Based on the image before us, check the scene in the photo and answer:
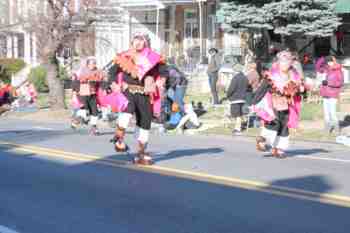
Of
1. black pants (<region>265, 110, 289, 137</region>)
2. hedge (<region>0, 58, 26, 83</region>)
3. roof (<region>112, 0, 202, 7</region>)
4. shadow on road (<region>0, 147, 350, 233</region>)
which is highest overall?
roof (<region>112, 0, 202, 7</region>)

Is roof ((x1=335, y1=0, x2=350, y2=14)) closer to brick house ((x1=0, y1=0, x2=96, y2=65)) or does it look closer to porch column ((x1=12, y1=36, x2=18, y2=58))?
brick house ((x1=0, y1=0, x2=96, y2=65))

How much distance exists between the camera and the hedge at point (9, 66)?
46.1 metres

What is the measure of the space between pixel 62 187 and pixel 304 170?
361 centimetres

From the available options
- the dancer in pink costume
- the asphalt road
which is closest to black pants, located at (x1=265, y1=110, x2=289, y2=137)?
the dancer in pink costume

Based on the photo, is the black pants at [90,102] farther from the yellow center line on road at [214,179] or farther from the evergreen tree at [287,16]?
the evergreen tree at [287,16]

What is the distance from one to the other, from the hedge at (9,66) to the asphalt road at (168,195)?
110 ft

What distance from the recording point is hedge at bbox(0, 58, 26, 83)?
4606 centimetres

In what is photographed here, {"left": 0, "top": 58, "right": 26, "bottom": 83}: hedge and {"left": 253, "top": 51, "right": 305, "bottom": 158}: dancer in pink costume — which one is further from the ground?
{"left": 0, "top": 58, "right": 26, "bottom": 83}: hedge

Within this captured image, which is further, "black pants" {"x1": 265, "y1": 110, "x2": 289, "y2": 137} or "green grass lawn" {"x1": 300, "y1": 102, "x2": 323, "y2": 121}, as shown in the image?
"green grass lawn" {"x1": 300, "y1": 102, "x2": 323, "y2": 121}

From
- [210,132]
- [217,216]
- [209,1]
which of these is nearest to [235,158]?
[217,216]

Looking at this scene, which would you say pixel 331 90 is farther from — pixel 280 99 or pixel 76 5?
pixel 76 5

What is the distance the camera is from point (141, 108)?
10953 mm

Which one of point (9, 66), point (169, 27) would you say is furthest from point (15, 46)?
point (169, 27)

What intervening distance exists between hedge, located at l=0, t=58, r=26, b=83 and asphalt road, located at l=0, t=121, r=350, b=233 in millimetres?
33604
